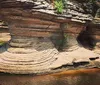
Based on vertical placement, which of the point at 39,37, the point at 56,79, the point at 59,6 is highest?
the point at 59,6

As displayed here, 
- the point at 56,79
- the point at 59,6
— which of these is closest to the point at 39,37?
the point at 59,6

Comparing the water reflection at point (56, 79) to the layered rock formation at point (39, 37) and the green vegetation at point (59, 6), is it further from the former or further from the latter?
the green vegetation at point (59, 6)

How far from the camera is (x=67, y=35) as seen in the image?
100.0ft

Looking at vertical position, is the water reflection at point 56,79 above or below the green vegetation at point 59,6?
below

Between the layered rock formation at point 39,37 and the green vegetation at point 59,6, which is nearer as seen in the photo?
the layered rock formation at point 39,37

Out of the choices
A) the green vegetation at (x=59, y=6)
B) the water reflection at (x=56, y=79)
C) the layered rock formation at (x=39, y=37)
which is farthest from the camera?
the green vegetation at (x=59, y=6)

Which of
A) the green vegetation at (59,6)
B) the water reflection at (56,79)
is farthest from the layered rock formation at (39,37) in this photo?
the water reflection at (56,79)

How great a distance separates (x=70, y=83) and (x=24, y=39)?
661 centimetres

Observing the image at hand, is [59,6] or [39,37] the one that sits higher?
[59,6]

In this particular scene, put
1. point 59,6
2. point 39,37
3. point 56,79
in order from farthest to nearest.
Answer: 1. point 59,6
2. point 39,37
3. point 56,79

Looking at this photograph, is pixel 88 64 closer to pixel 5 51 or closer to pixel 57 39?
pixel 57 39

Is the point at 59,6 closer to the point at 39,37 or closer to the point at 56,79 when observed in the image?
the point at 39,37

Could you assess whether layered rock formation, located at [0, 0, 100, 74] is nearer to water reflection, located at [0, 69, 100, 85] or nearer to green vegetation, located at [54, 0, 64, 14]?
green vegetation, located at [54, 0, 64, 14]

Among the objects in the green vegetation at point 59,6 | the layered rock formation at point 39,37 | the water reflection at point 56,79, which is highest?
the green vegetation at point 59,6
